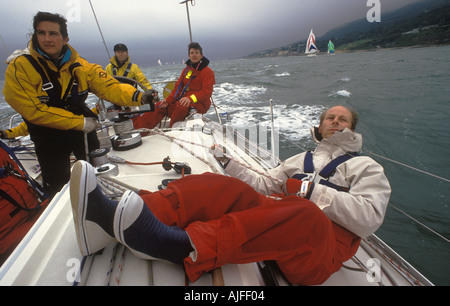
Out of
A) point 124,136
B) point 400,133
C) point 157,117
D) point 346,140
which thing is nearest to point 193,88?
point 157,117

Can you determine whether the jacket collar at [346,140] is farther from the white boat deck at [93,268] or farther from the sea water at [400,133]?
the white boat deck at [93,268]

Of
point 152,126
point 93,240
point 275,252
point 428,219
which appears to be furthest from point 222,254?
point 428,219

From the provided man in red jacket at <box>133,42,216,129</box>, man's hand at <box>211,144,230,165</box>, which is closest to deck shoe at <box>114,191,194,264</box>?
man's hand at <box>211,144,230,165</box>

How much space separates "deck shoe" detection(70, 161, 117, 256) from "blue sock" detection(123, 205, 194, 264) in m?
0.10

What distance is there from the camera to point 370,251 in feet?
3.94

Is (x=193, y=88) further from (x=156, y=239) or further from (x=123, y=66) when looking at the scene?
(x=156, y=239)

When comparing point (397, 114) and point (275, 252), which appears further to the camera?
point (397, 114)

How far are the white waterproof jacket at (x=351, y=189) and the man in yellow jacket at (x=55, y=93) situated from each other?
131 centimetres

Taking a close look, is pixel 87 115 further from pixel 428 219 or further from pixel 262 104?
pixel 262 104

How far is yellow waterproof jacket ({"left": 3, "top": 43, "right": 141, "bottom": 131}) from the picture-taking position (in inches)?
51.8

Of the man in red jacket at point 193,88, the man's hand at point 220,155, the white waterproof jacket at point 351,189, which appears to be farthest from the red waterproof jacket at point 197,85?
the white waterproof jacket at point 351,189

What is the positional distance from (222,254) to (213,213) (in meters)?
0.22

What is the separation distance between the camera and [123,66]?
3436 mm
